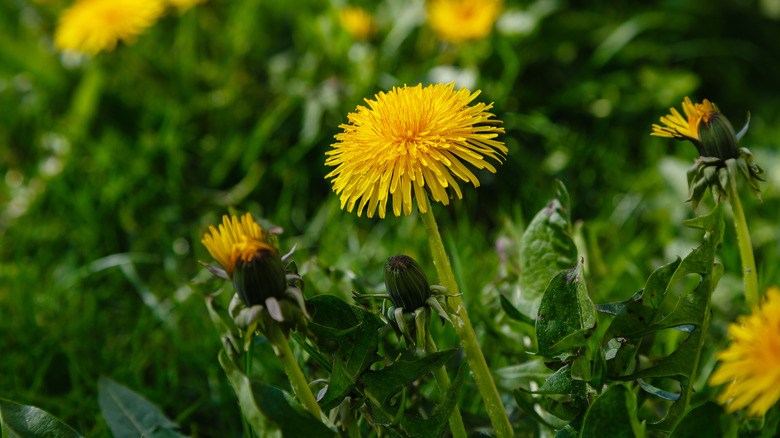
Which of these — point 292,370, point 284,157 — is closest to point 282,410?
point 292,370

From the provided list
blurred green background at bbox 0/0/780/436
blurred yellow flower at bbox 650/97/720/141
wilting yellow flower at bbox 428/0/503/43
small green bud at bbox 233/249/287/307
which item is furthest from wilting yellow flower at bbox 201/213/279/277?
wilting yellow flower at bbox 428/0/503/43

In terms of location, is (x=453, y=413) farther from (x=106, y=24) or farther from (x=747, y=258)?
(x=106, y=24)

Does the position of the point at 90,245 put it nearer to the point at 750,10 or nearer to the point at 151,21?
the point at 151,21

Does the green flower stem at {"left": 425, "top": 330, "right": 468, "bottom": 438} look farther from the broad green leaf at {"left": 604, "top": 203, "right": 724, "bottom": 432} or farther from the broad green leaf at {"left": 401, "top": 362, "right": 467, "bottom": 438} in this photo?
the broad green leaf at {"left": 604, "top": 203, "right": 724, "bottom": 432}

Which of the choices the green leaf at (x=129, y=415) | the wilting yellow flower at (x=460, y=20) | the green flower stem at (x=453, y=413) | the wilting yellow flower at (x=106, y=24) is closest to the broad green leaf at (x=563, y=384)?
the green flower stem at (x=453, y=413)

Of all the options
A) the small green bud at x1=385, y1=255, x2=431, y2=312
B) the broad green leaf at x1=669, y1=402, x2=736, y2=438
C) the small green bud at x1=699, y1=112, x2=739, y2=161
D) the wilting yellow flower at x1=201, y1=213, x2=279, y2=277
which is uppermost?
the small green bud at x1=699, y1=112, x2=739, y2=161

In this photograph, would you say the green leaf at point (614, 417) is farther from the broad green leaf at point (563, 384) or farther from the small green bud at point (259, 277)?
the small green bud at point (259, 277)
